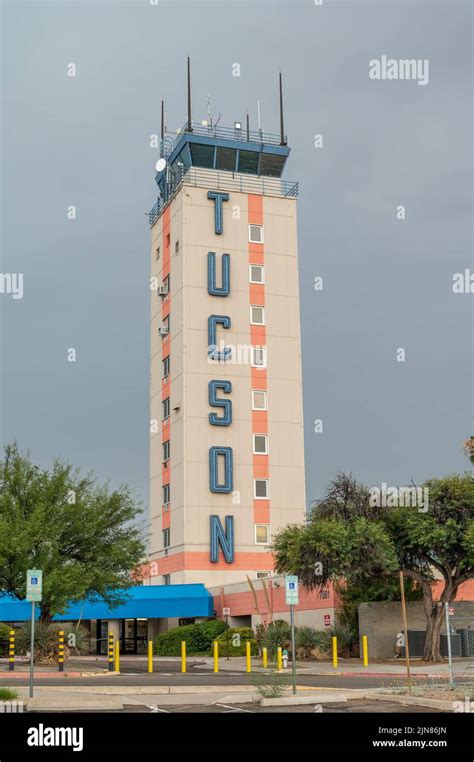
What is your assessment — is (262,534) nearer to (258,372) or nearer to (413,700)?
(258,372)

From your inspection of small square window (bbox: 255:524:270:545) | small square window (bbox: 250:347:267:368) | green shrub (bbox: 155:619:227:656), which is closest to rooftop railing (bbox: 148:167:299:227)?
small square window (bbox: 250:347:267:368)

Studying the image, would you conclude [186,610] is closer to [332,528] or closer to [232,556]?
[232,556]

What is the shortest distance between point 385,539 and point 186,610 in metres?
23.4

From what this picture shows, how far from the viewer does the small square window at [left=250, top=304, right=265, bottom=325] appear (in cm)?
7081

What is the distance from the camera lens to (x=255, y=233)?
239ft

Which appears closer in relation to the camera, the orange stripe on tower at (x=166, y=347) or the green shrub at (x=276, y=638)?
the green shrub at (x=276, y=638)

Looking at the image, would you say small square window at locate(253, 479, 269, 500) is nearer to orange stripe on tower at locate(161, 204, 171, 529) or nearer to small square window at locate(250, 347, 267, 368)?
orange stripe on tower at locate(161, 204, 171, 529)

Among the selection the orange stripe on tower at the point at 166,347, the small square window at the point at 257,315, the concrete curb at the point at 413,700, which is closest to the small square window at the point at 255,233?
the small square window at the point at 257,315

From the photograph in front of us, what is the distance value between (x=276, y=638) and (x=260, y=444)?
26606 mm

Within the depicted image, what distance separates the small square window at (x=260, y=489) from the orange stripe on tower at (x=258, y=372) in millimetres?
275

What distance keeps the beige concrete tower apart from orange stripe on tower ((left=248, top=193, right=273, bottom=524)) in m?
0.10

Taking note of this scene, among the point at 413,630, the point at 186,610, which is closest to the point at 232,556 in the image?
the point at 186,610

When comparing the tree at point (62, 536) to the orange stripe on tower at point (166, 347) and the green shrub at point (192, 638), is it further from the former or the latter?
the orange stripe on tower at point (166, 347)

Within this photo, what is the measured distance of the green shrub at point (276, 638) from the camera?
43.8 m
